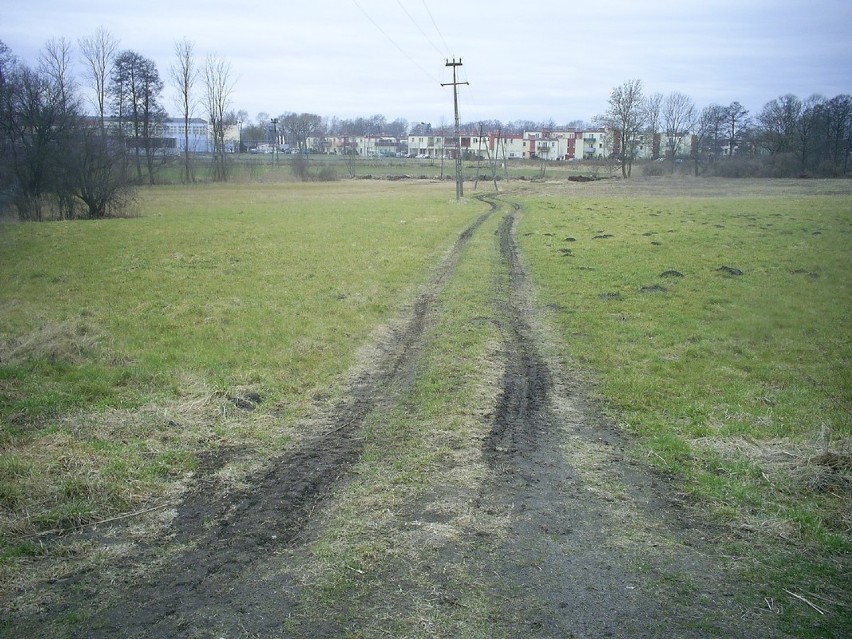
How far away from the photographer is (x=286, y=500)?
5.20 metres

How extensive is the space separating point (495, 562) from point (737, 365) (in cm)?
609

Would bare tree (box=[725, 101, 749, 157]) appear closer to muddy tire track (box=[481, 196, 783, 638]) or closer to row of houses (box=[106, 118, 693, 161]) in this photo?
row of houses (box=[106, 118, 693, 161])

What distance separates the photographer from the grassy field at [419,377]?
506 centimetres

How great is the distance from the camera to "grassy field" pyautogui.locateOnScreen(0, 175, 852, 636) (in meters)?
5.06

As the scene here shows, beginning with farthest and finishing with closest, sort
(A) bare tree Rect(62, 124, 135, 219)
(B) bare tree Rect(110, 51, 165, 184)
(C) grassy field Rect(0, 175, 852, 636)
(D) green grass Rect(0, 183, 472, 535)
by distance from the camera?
(B) bare tree Rect(110, 51, 165, 184), (A) bare tree Rect(62, 124, 135, 219), (D) green grass Rect(0, 183, 472, 535), (C) grassy field Rect(0, 175, 852, 636)

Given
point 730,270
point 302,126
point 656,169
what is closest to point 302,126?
point 302,126

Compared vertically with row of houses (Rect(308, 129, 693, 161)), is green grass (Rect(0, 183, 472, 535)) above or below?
below

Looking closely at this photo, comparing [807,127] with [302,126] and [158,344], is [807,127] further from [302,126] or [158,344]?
[302,126]

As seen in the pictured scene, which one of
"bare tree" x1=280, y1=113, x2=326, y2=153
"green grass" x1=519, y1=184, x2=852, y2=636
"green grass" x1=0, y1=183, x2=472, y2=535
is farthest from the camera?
"bare tree" x1=280, y1=113, x2=326, y2=153

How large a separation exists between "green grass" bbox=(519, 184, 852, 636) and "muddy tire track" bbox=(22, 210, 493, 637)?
10.7 ft

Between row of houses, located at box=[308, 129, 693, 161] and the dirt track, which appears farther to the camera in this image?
row of houses, located at box=[308, 129, 693, 161]

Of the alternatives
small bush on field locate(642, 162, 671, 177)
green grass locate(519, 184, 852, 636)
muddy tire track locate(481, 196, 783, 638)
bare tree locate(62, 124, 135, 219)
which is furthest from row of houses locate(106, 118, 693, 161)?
muddy tire track locate(481, 196, 783, 638)

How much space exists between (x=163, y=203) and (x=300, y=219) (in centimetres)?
1868

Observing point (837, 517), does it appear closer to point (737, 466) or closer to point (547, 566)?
point (737, 466)
